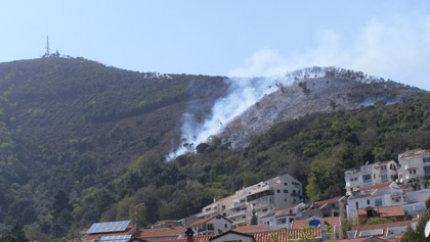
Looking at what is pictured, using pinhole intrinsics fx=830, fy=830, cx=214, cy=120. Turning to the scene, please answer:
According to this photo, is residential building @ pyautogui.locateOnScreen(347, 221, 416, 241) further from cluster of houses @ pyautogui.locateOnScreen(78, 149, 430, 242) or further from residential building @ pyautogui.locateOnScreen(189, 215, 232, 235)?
residential building @ pyautogui.locateOnScreen(189, 215, 232, 235)

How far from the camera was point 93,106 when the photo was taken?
526 feet

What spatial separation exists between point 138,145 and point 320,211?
247ft

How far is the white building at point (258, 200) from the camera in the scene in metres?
82.3

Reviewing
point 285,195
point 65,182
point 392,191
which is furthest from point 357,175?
point 65,182

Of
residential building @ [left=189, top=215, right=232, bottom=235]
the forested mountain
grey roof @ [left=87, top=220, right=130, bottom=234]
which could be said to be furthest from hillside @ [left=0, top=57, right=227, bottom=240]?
residential building @ [left=189, top=215, right=232, bottom=235]

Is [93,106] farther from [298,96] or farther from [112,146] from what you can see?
[298,96]

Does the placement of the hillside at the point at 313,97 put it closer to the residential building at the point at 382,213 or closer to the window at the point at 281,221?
the window at the point at 281,221

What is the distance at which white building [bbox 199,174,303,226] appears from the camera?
82.3m

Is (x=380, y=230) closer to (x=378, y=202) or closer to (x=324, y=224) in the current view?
(x=324, y=224)

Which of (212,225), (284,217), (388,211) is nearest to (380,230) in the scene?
(388,211)

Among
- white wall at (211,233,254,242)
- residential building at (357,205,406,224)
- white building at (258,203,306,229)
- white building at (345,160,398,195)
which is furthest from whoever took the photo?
white building at (345,160,398,195)

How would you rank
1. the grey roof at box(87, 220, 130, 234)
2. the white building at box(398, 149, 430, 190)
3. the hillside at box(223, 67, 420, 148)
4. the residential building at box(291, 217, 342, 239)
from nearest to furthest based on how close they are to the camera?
the residential building at box(291, 217, 342, 239)
the grey roof at box(87, 220, 130, 234)
the white building at box(398, 149, 430, 190)
the hillside at box(223, 67, 420, 148)

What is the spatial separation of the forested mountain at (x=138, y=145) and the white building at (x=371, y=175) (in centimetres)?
188

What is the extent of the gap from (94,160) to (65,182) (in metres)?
12.5
